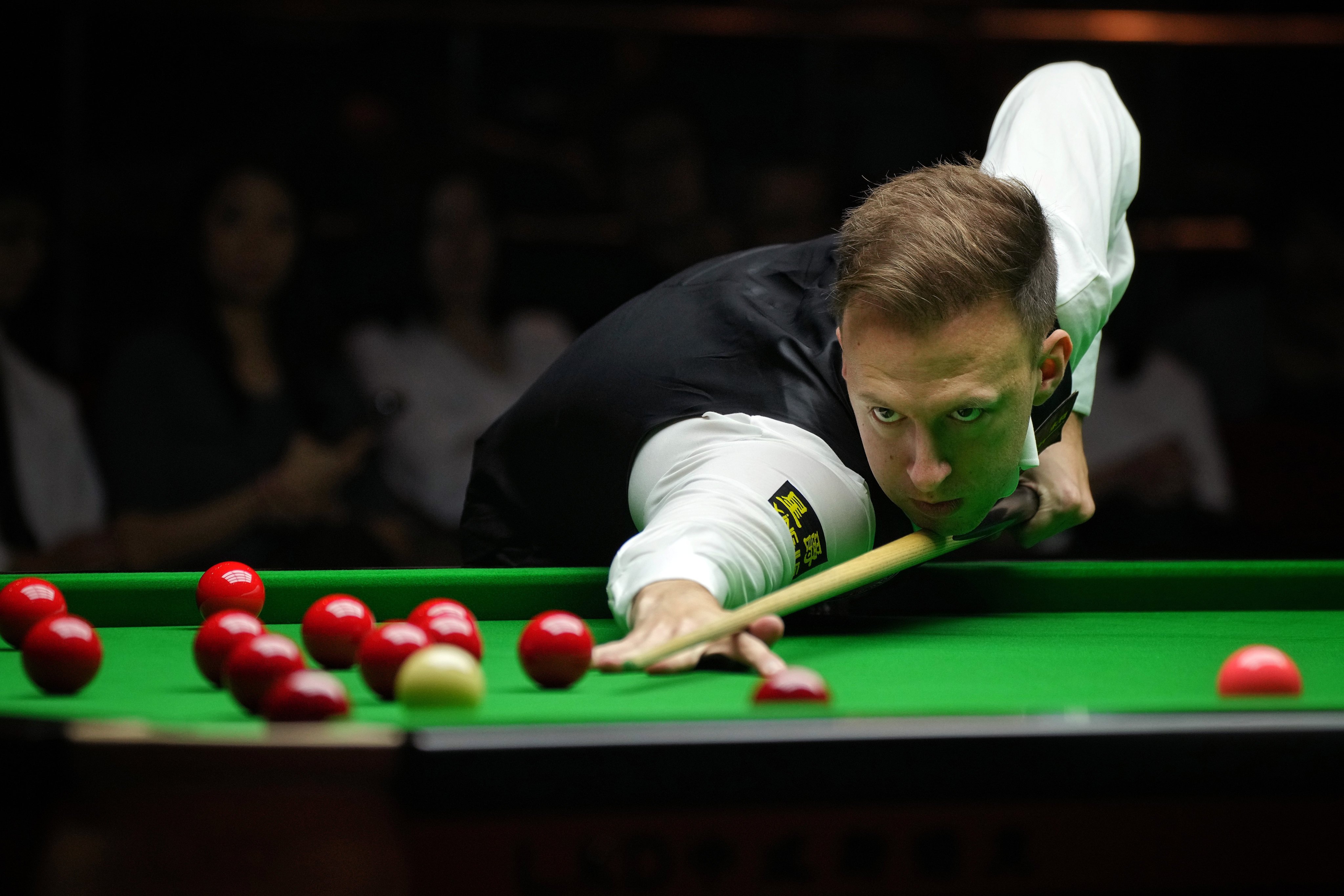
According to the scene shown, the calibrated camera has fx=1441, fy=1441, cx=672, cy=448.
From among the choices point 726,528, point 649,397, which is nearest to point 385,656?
point 726,528

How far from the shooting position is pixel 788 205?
19.5 ft

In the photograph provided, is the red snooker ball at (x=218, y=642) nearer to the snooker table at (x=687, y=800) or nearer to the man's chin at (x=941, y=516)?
the snooker table at (x=687, y=800)

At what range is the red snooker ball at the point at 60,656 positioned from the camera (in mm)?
1595

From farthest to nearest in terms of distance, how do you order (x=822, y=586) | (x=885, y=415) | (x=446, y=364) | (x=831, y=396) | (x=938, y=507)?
(x=446, y=364), (x=831, y=396), (x=938, y=507), (x=885, y=415), (x=822, y=586)

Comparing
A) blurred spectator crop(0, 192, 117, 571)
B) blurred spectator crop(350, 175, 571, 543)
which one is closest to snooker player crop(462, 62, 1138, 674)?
blurred spectator crop(350, 175, 571, 543)

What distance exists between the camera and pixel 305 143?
621 cm

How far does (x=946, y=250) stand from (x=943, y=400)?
8.6 inches

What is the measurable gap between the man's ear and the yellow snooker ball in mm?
1250

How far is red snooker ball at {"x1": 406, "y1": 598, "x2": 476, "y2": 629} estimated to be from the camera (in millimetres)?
1810

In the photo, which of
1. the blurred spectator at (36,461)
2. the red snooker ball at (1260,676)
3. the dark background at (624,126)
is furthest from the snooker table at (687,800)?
the dark background at (624,126)

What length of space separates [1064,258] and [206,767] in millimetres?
1934

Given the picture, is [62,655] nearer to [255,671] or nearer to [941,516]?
[255,671]

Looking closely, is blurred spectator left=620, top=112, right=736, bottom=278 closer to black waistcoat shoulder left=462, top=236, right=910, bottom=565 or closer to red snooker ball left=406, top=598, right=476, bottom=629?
black waistcoat shoulder left=462, top=236, right=910, bottom=565

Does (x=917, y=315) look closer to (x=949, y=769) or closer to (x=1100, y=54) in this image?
(x=949, y=769)
